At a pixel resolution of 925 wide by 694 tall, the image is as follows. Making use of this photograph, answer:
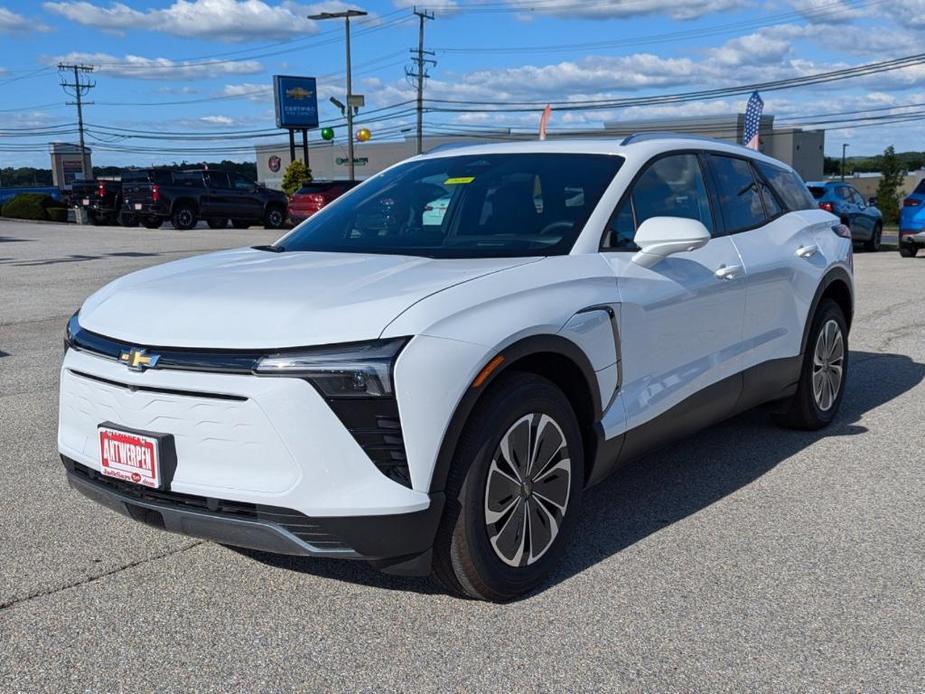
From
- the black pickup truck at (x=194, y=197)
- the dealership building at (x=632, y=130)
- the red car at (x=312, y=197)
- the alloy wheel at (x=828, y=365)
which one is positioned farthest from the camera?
the dealership building at (x=632, y=130)

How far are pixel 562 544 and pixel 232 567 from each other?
1.34 meters

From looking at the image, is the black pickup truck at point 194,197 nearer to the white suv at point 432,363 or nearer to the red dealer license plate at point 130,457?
the white suv at point 432,363

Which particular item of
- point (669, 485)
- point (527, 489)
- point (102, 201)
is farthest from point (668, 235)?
point (102, 201)

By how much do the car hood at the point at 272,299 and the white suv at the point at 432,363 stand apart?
0.01 m

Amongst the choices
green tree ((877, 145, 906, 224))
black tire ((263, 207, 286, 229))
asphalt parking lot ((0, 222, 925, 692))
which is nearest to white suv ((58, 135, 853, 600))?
asphalt parking lot ((0, 222, 925, 692))

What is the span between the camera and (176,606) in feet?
12.0

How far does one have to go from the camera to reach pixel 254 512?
328 cm

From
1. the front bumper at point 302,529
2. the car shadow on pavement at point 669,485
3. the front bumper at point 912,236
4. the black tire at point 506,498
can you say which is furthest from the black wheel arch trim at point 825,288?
the front bumper at point 912,236

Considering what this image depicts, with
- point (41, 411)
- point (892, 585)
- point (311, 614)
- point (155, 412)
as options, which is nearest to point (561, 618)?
point (311, 614)

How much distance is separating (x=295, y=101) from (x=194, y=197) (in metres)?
24.2

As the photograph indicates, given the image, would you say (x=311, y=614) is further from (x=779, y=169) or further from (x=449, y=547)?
(x=779, y=169)

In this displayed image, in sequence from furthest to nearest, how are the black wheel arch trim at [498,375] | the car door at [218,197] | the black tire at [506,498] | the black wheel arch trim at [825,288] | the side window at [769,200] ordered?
1. the car door at [218,197]
2. the black wheel arch trim at [825,288]
3. the side window at [769,200]
4. the black tire at [506,498]
5. the black wheel arch trim at [498,375]

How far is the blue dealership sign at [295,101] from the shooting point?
5322 centimetres

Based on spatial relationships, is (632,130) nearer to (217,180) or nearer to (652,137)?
(217,180)
